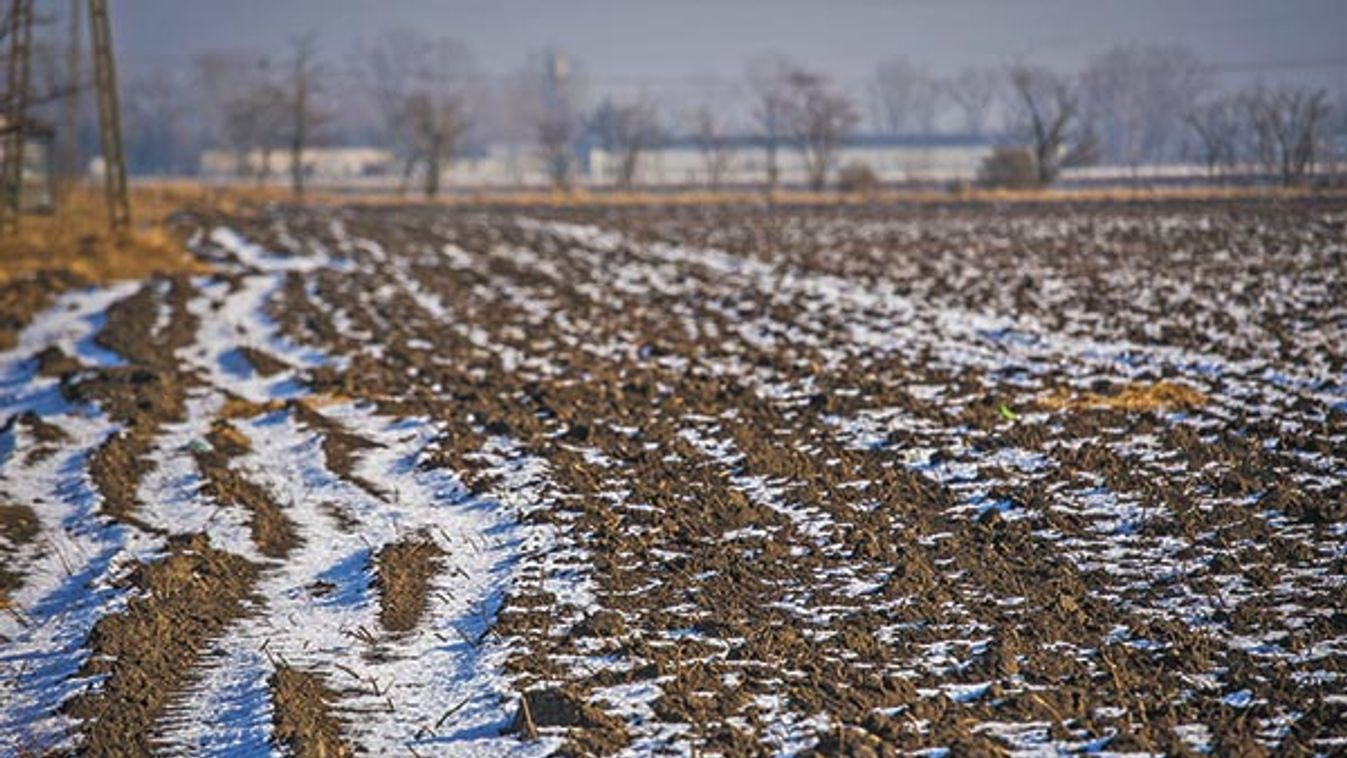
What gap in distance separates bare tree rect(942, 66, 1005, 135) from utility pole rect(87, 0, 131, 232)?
9197 centimetres

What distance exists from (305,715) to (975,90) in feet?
430

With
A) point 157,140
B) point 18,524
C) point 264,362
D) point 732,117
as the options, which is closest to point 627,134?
point 732,117

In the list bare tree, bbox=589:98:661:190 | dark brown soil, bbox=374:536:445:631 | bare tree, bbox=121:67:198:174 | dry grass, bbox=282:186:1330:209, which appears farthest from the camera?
bare tree, bbox=121:67:198:174

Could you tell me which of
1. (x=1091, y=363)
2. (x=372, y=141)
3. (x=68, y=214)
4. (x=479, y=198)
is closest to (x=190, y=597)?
(x=1091, y=363)

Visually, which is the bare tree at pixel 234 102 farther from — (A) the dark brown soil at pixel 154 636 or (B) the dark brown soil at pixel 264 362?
(A) the dark brown soil at pixel 154 636

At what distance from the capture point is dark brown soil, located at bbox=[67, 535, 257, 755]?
17.4 feet

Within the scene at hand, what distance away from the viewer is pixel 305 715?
5.31 m

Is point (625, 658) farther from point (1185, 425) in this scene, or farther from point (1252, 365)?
point (1252, 365)

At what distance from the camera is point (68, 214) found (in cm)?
3688

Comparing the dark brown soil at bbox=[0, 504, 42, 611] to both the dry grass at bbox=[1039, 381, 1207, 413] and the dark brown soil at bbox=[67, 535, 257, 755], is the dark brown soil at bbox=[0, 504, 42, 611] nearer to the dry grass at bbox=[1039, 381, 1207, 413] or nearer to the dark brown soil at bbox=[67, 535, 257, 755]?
the dark brown soil at bbox=[67, 535, 257, 755]

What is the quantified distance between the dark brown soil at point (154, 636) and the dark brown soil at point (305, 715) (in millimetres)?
474

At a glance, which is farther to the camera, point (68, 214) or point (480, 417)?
point (68, 214)

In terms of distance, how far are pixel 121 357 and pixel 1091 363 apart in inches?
416

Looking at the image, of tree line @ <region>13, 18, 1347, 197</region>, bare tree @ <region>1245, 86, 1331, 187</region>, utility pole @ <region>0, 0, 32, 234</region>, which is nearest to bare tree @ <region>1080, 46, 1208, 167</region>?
tree line @ <region>13, 18, 1347, 197</region>
